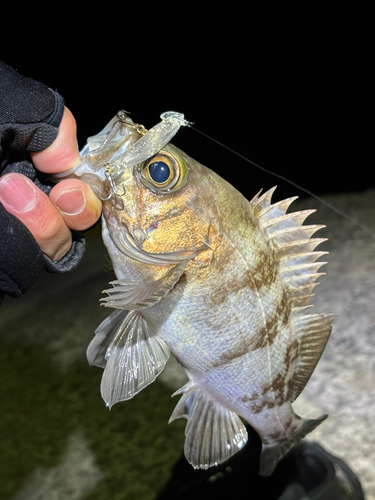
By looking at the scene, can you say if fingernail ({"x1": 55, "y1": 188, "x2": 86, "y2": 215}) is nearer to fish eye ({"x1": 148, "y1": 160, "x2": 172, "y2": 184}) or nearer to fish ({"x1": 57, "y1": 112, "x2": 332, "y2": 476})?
fish ({"x1": 57, "y1": 112, "x2": 332, "y2": 476})

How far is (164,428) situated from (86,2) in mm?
3811

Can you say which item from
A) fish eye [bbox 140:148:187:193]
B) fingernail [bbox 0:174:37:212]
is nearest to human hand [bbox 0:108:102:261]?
fingernail [bbox 0:174:37:212]

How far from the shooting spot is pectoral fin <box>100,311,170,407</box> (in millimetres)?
1191

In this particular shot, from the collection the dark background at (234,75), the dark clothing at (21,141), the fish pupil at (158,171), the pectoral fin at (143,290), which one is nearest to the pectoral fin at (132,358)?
the pectoral fin at (143,290)

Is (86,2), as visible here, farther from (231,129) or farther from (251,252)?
(251,252)

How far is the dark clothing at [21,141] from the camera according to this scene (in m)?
0.93

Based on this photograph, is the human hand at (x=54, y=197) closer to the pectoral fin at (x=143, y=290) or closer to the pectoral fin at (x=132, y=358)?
the pectoral fin at (x=143, y=290)

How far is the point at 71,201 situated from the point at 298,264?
2.37 feet

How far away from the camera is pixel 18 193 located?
0.98 meters

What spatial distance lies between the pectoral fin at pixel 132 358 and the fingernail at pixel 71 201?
36cm

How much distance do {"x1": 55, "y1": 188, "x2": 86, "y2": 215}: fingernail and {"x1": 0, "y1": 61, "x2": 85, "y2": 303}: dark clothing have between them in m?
0.11

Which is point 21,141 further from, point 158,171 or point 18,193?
point 158,171

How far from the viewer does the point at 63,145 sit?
0.99 meters

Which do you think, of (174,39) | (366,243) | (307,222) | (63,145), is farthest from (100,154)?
(174,39)
